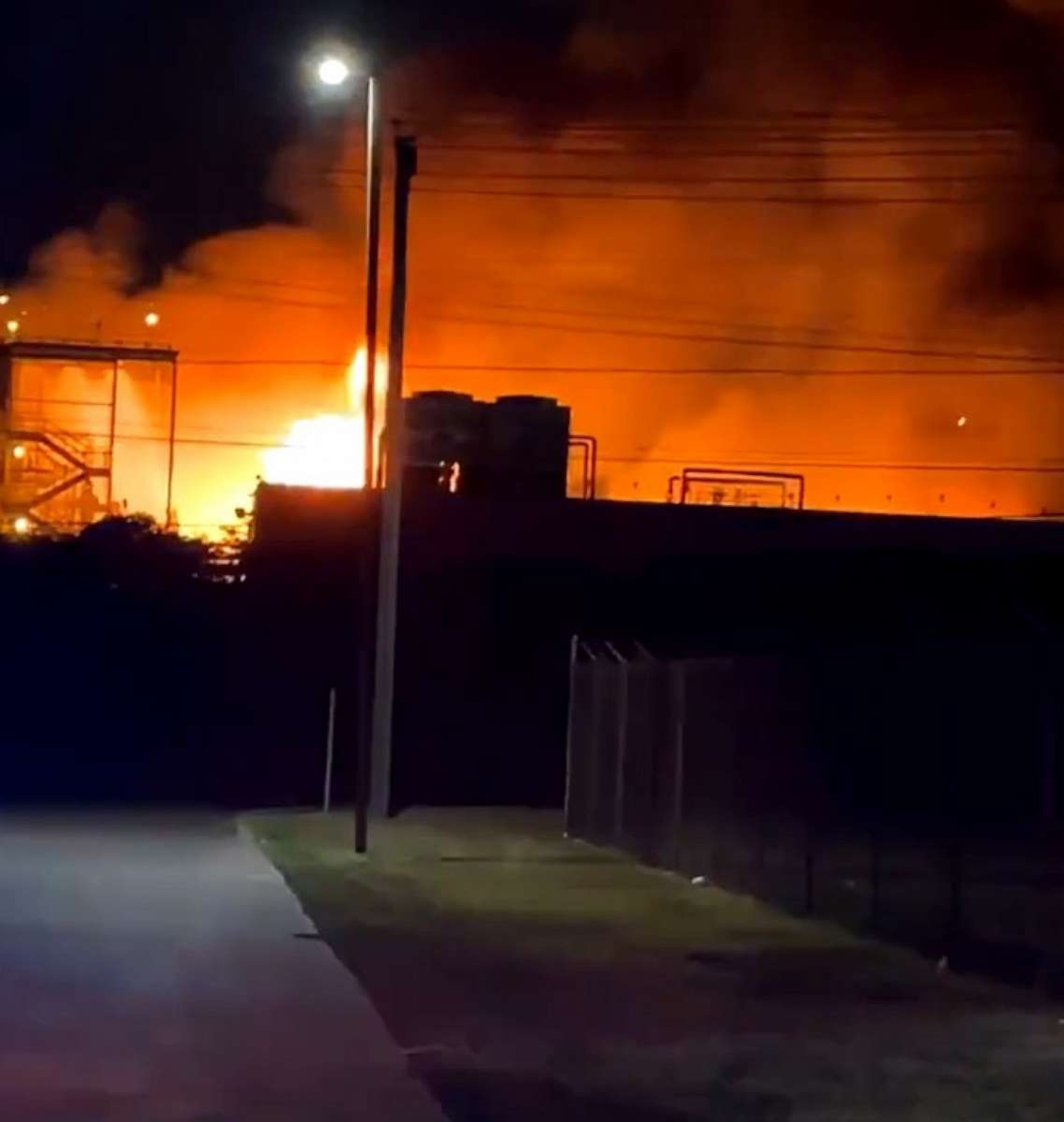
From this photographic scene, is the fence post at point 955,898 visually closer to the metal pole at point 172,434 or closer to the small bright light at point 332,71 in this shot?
the small bright light at point 332,71

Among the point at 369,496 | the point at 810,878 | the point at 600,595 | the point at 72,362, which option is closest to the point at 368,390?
the point at 369,496

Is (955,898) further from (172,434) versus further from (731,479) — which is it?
(172,434)

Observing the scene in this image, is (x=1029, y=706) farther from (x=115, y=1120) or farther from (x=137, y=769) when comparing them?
(x=137, y=769)

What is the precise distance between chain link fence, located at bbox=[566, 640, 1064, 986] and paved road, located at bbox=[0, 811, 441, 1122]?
145 inches

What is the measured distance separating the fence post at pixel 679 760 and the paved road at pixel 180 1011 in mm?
3586

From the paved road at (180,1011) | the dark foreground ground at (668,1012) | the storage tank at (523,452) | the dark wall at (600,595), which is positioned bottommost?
the paved road at (180,1011)

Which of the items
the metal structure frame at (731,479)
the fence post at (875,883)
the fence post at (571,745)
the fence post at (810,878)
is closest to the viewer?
the fence post at (875,883)

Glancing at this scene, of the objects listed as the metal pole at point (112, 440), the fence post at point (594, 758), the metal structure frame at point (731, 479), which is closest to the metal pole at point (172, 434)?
the metal pole at point (112, 440)

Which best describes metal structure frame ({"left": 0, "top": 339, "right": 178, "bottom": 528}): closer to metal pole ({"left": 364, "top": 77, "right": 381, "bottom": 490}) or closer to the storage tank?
the storage tank

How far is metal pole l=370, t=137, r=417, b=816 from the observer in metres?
24.8

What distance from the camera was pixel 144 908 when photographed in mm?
17922

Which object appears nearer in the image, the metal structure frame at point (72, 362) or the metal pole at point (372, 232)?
the metal pole at point (372, 232)

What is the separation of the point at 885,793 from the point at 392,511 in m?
12.1

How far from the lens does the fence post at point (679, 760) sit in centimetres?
2098
